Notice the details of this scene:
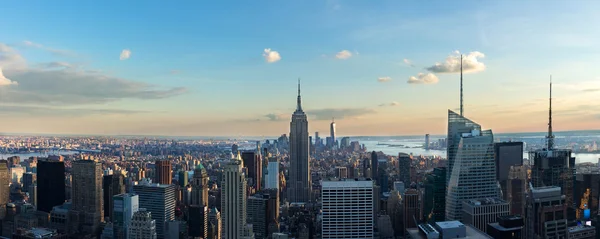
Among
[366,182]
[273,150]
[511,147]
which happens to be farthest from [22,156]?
[511,147]

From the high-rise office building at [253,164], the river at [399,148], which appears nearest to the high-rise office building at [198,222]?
the high-rise office building at [253,164]

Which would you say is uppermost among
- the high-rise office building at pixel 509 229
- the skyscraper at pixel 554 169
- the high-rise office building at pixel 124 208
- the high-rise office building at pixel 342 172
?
the skyscraper at pixel 554 169

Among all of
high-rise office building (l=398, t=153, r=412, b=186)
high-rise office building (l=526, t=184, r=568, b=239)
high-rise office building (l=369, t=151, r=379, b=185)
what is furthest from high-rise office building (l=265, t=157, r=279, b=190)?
high-rise office building (l=526, t=184, r=568, b=239)

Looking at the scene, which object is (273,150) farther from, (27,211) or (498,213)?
(498,213)

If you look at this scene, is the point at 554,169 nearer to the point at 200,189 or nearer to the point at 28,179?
the point at 200,189

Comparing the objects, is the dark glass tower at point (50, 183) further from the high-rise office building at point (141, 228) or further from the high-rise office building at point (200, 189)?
the high-rise office building at point (141, 228)

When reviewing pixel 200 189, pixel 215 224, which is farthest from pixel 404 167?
pixel 215 224
